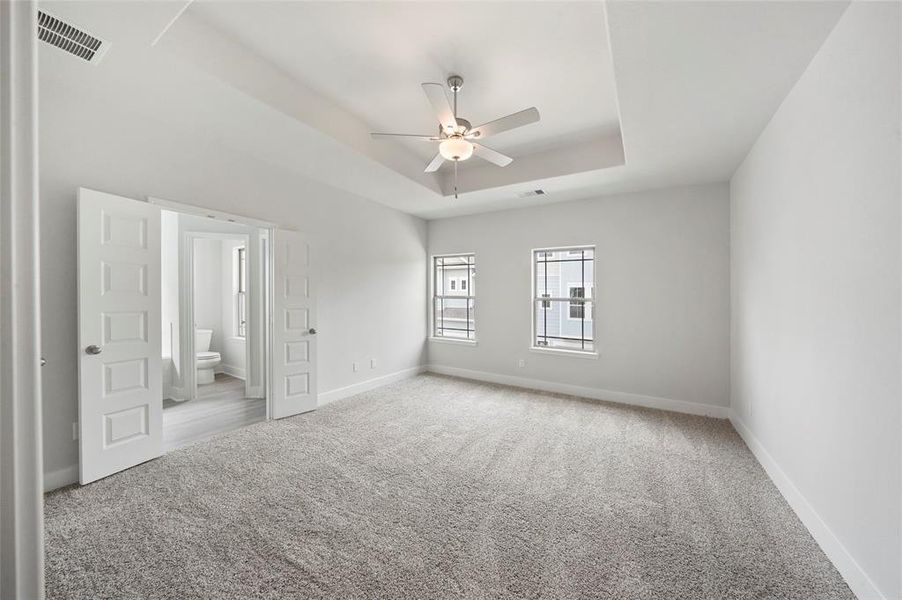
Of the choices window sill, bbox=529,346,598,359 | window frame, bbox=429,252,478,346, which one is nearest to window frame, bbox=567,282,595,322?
window sill, bbox=529,346,598,359

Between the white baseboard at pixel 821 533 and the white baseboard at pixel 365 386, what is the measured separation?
13.3ft

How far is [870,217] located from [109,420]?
451cm

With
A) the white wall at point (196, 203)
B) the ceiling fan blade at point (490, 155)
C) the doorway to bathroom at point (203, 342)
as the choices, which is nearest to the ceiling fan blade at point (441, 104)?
the ceiling fan blade at point (490, 155)

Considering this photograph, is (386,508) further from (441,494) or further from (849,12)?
Result: (849,12)

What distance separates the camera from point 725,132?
2.90 metres

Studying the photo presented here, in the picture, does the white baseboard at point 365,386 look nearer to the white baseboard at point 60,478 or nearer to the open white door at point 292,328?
the open white door at point 292,328

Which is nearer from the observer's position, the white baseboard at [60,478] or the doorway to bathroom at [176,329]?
→ the white baseboard at [60,478]

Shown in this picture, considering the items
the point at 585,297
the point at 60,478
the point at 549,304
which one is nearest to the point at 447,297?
the point at 549,304

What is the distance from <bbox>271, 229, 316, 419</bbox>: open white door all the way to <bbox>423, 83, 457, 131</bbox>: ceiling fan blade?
216cm

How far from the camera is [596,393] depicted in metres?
4.73

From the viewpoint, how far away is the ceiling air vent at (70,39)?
189cm

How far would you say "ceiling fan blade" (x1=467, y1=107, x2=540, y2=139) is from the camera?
2.52 m

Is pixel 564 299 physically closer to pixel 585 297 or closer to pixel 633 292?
pixel 585 297

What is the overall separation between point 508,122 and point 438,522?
8.53 feet
